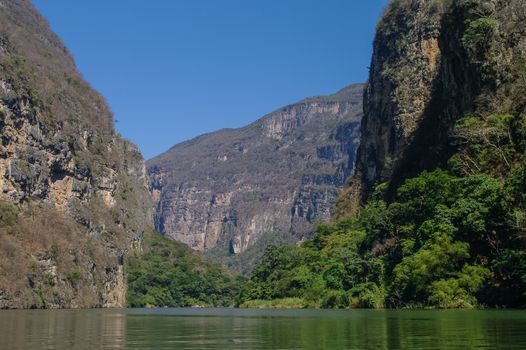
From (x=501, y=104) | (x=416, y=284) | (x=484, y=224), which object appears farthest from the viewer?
(x=501, y=104)

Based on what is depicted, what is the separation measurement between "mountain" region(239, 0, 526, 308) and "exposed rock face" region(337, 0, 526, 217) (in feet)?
0.67

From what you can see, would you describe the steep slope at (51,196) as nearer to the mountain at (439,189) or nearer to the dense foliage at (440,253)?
the mountain at (439,189)

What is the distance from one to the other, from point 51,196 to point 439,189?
9953cm

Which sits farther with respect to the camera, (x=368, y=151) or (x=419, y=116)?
(x=368, y=151)

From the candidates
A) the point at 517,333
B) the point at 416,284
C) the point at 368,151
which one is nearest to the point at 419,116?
the point at 368,151

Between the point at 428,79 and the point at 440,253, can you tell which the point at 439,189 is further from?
the point at 428,79

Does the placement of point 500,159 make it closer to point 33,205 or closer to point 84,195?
point 33,205

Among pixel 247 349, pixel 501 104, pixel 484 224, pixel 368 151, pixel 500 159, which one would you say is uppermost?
pixel 368 151

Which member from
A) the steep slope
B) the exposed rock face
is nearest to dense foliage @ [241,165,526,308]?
the exposed rock face

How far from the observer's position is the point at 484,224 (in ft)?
216

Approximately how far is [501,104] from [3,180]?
91585mm

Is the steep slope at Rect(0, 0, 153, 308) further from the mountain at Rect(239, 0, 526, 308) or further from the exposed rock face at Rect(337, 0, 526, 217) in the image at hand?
the exposed rock face at Rect(337, 0, 526, 217)

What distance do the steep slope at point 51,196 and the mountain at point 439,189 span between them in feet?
118

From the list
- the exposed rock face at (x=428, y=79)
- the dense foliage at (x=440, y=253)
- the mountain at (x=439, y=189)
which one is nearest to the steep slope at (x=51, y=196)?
the mountain at (x=439, y=189)
